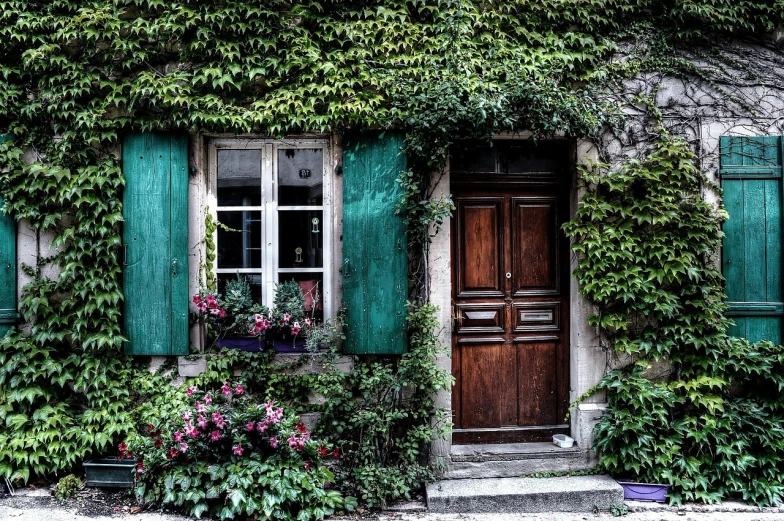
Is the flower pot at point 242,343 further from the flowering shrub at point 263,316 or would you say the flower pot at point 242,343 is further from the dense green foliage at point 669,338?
the dense green foliage at point 669,338

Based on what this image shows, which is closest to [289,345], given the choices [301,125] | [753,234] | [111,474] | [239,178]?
[239,178]

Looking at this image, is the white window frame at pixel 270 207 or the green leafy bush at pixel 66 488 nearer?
the green leafy bush at pixel 66 488

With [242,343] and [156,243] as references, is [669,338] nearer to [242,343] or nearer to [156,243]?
[242,343]

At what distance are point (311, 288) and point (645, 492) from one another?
3.35 m

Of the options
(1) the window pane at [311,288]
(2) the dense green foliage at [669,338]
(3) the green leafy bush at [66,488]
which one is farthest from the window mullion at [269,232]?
(2) the dense green foliage at [669,338]

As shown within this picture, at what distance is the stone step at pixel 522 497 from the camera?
4.12 m

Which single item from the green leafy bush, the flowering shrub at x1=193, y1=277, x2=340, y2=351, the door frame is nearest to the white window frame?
the flowering shrub at x1=193, y1=277, x2=340, y2=351

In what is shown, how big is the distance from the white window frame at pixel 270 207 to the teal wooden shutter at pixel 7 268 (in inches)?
66.9

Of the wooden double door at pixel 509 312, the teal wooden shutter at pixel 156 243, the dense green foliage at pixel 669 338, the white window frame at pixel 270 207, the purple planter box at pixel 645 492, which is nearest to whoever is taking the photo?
the purple planter box at pixel 645 492

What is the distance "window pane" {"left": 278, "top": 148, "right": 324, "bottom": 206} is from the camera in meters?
4.79

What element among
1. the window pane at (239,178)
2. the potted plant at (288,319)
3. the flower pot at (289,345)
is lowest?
the flower pot at (289,345)

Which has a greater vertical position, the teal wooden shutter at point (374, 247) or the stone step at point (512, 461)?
the teal wooden shutter at point (374, 247)

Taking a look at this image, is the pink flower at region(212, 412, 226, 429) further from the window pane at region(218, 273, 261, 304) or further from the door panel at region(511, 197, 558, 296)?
the door panel at region(511, 197, 558, 296)

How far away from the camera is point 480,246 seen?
16.1ft
